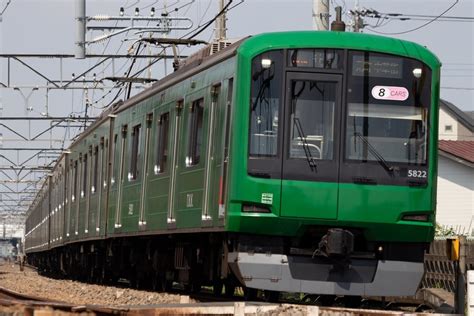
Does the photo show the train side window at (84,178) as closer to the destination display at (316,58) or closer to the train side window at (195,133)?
the train side window at (195,133)

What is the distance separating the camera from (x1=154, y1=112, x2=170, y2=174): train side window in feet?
49.8

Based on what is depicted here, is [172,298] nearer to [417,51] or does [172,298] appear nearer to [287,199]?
[287,199]

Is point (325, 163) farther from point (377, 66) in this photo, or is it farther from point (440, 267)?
point (440, 267)

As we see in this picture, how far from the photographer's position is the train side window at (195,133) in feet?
44.5

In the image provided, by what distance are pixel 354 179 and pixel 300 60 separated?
1.29 m

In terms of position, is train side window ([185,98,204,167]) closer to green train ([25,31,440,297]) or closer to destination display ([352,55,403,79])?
green train ([25,31,440,297])

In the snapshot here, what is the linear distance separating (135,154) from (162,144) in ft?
6.30

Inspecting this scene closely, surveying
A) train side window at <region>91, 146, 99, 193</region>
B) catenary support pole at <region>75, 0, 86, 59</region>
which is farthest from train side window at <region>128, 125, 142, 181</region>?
catenary support pole at <region>75, 0, 86, 59</region>

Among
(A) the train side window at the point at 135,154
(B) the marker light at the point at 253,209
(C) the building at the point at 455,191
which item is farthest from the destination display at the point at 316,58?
(C) the building at the point at 455,191

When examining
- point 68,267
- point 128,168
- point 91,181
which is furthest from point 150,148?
point 68,267

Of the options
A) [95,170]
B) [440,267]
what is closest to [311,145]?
[440,267]

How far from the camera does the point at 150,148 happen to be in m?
16.1

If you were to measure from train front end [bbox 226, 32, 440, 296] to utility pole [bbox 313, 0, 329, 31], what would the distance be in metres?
5.36

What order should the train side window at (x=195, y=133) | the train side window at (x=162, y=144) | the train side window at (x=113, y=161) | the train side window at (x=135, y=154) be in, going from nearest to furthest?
the train side window at (x=195, y=133) < the train side window at (x=162, y=144) < the train side window at (x=135, y=154) < the train side window at (x=113, y=161)
